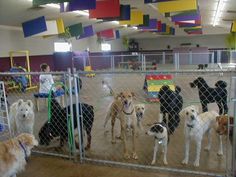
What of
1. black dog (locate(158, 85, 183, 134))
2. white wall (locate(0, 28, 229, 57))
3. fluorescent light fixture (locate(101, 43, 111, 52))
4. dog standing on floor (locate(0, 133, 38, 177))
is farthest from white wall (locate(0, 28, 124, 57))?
dog standing on floor (locate(0, 133, 38, 177))

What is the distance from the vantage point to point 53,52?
1582 cm

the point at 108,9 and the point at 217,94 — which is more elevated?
the point at 108,9

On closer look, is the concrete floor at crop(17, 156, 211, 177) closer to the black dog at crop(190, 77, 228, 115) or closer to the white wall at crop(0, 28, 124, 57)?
the black dog at crop(190, 77, 228, 115)

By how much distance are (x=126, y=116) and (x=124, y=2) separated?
757cm

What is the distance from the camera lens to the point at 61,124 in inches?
180

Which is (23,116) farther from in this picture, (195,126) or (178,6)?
(178,6)

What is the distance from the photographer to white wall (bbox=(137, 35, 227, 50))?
26719 millimetres

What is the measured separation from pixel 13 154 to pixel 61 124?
1.29 meters

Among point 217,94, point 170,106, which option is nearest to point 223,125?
point 170,106

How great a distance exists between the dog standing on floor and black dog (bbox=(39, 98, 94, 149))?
0.89m

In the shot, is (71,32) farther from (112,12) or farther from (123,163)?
(123,163)

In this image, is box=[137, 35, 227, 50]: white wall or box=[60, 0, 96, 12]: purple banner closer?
box=[60, 0, 96, 12]: purple banner

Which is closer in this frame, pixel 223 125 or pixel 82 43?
pixel 223 125

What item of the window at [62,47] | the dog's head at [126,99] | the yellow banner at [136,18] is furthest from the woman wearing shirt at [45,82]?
the window at [62,47]
